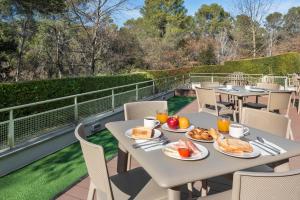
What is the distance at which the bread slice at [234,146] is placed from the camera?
5.52 ft

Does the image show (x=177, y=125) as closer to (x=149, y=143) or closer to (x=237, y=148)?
(x=149, y=143)

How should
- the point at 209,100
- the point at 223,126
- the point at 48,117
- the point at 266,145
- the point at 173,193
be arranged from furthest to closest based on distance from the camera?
the point at 209,100
the point at 48,117
the point at 223,126
the point at 266,145
the point at 173,193

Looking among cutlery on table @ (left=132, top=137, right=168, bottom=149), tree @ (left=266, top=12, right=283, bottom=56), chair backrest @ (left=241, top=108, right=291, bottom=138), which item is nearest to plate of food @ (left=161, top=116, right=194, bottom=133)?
cutlery on table @ (left=132, top=137, right=168, bottom=149)

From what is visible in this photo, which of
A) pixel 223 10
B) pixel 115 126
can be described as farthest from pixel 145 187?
pixel 223 10

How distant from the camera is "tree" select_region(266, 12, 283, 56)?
1051 inches

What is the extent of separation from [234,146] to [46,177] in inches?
99.1

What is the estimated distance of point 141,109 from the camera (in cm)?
309

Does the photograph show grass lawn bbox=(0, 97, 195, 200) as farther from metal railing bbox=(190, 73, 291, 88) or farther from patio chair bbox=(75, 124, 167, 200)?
metal railing bbox=(190, 73, 291, 88)

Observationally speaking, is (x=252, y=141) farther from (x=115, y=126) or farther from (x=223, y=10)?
(x=223, y=10)

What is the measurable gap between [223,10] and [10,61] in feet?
81.9

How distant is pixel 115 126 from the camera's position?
2299 mm

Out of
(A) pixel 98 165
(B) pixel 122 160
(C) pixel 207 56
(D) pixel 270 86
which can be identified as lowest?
(B) pixel 122 160

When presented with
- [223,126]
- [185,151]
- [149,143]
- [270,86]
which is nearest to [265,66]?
[270,86]

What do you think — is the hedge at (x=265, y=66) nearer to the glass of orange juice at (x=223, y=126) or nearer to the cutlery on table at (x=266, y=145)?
the glass of orange juice at (x=223, y=126)
